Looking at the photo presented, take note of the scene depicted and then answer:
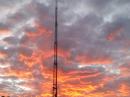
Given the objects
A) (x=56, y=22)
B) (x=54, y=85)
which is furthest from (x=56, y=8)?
(x=54, y=85)

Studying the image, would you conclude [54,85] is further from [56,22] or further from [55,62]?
[56,22]

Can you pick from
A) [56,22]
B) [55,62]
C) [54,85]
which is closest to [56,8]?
[56,22]

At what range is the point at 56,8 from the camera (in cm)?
5250

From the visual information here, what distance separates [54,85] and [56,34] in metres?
10.3

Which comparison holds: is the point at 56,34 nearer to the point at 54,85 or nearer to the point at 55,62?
the point at 55,62

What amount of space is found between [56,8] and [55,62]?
10224mm

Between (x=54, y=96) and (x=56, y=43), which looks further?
(x=56, y=43)

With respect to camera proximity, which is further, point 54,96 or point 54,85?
point 54,85

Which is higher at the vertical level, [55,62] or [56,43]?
A: [56,43]

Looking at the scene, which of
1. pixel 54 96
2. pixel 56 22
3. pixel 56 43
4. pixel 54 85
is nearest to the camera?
pixel 54 96

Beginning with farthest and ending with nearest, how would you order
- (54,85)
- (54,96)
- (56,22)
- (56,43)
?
(56,22) < (56,43) < (54,85) < (54,96)

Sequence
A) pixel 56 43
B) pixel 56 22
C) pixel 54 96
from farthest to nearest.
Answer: pixel 56 22 → pixel 56 43 → pixel 54 96

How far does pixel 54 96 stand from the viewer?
143 ft

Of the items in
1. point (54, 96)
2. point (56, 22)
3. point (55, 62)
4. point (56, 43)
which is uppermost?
point (56, 22)
